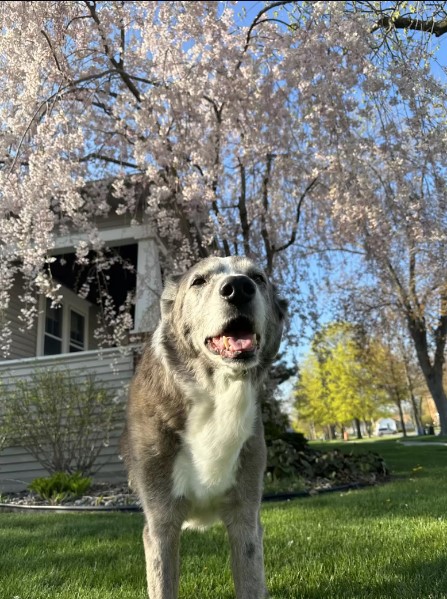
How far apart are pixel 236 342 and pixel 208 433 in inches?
19.3

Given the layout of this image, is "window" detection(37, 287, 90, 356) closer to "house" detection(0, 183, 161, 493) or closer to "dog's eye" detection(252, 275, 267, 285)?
"house" detection(0, 183, 161, 493)

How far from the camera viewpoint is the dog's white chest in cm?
250

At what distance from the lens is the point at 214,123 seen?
25.8ft

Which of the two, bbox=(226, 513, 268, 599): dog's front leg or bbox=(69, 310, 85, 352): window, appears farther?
bbox=(69, 310, 85, 352): window

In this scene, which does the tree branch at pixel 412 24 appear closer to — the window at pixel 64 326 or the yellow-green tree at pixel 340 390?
the window at pixel 64 326

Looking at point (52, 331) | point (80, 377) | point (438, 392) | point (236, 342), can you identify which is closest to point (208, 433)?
point (236, 342)

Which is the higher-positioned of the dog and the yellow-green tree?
the yellow-green tree

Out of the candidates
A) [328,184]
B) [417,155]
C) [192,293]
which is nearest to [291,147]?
[328,184]

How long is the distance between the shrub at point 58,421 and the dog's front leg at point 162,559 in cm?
613

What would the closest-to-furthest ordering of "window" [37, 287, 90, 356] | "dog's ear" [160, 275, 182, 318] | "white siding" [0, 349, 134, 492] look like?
"dog's ear" [160, 275, 182, 318] < "white siding" [0, 349, 134, 492] < "window" [37, 287, 90, 356]

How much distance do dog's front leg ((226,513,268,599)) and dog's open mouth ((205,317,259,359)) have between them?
85cm

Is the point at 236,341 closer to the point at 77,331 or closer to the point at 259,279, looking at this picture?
the point at 259,279

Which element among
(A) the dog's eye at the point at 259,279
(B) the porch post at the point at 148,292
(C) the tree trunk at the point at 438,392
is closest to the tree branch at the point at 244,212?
(B) the porch post at the point at 148,292

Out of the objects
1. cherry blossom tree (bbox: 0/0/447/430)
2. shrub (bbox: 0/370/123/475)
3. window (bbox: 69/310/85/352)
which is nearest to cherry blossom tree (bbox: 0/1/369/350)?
cherry blossom tree (bbox: 0/0/447/430)
